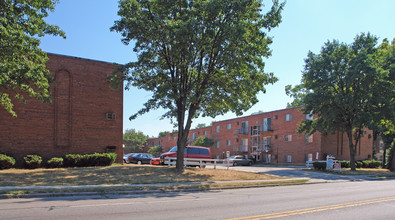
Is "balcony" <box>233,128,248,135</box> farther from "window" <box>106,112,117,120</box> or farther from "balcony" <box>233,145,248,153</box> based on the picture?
→ "window" <box>106,112,117,120</box>

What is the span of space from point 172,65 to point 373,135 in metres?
44.1

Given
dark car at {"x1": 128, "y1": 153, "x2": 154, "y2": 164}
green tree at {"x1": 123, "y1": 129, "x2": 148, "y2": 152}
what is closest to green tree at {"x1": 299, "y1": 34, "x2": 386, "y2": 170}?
dark car at {"x1": 128, "y1": 153, "x2": 154, "y2": 164}

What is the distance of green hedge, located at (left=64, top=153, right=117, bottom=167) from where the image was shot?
70.1ft

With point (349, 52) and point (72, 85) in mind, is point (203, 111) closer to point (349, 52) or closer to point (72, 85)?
point (72, 85)

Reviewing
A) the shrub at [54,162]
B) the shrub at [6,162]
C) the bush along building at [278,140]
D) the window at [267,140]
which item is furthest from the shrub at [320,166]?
the shrub at [6,162]

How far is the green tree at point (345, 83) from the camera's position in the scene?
2759 centimetres

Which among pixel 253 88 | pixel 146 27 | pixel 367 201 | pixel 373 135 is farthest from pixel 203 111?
pixel 373 135

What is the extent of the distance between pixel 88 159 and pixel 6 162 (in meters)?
5.06

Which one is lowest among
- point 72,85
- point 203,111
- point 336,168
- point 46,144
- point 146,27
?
point 336,168

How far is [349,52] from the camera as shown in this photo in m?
29.5

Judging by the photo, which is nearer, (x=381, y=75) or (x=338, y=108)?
(x=381, y=75)

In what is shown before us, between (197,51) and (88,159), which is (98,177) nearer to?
(88,159)

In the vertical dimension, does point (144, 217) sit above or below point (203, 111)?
below

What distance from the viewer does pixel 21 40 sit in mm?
15336
